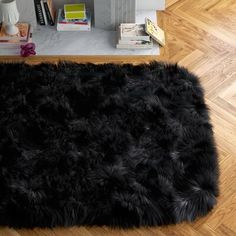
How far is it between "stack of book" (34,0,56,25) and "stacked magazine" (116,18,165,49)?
1.38 ft

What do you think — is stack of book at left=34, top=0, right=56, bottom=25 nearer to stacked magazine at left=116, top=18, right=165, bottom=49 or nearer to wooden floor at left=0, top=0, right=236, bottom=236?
wooden floor at left=0, top=0, right=236, bottom=236

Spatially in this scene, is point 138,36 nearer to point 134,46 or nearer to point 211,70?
point 134,46

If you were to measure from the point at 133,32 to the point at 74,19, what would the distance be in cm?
37

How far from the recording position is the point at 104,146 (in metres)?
2.41

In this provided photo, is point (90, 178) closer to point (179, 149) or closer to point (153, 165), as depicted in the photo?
point (153, 165)

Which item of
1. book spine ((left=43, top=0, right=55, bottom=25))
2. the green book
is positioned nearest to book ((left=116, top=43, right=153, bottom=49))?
the green book

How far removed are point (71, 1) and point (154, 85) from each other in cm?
83

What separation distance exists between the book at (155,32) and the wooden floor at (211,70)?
0.16 feet

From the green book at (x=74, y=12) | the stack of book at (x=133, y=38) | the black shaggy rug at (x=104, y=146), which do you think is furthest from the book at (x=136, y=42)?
the green book at (x=74, y=12)

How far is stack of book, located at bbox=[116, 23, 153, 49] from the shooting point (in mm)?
2986

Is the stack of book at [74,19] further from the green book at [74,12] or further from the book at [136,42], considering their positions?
the book at [136,42]

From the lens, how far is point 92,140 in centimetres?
244

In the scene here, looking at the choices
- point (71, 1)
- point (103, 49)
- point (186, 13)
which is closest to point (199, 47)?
point (186, 13)

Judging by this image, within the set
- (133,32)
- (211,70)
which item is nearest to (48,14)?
(133,32)
